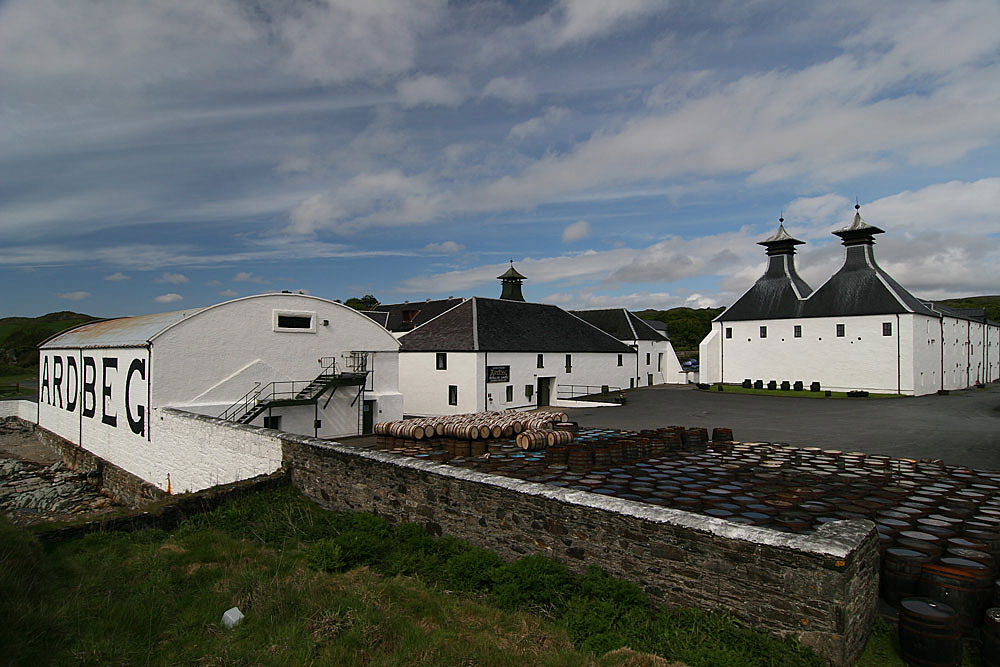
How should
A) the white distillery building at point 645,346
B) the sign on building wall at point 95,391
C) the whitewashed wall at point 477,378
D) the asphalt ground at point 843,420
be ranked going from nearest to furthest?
the asphalt ground at point 843,420 → the sign on building wall at point 95,391 → the whitewashed wall at point 477,378 → the white distillery building at point 645,346

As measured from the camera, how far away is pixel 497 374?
29.3 meters

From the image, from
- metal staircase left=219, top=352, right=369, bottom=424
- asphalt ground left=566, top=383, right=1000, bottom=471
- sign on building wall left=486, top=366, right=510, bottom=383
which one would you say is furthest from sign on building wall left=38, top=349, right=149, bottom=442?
asphalt ground left=566, top=383, right=1000, bottom=471

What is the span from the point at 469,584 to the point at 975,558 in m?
5.56

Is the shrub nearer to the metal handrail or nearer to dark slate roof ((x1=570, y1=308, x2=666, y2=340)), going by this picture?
the metal handrail

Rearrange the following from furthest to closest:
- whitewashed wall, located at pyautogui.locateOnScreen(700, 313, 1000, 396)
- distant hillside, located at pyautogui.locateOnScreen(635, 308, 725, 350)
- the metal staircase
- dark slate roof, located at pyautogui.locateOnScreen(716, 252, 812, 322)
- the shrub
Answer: distant hillside, located at pyautogui.locateOnScreen(635, 308, 725, 350) → dark slate roof, located at pyautogui.locateOnScreen(716, 252, 812, 322) → whitewashed wall, located at pyautogui.locateOnScreen(700, 313, 1000, 396) → the metal staircase → the shrub

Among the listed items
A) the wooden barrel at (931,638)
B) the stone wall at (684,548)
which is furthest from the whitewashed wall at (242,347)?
the wooden barrel at (931,638)

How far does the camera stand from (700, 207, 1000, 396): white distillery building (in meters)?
34.8

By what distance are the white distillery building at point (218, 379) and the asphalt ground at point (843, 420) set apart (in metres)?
10.2

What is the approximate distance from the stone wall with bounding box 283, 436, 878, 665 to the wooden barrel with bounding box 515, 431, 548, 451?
18.4 ft

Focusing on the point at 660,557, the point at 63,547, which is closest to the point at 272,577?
the point at 63,547

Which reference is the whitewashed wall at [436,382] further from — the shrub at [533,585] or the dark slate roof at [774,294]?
the dark slate roof at [774,294]

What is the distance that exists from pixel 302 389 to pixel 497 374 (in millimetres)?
11868

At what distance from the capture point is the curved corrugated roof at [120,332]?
1730 centimetres

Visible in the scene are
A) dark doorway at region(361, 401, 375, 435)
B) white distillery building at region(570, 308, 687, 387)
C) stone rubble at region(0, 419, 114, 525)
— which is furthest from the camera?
white distillery building at region(570, 308, 687, 387)
